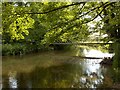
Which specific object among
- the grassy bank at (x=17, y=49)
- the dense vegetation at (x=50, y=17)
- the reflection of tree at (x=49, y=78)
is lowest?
the reflection of tree at (x=49, y=78)

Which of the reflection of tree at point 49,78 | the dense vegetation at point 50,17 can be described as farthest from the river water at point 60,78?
the dense vegetation at point 50,17

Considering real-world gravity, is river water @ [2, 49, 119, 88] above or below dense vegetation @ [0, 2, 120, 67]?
below

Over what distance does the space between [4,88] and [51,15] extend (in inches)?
208

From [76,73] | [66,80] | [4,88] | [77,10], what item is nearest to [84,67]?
[76,73]

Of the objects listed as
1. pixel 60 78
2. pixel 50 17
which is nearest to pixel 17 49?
pixel 60 78

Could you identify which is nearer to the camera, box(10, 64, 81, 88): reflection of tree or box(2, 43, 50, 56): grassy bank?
box(10, 64, 81, 88): reflection of tree

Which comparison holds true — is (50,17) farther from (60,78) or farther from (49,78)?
(49,78)

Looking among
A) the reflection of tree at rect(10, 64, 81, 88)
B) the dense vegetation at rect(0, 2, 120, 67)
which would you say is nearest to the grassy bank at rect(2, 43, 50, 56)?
the reflection of tree at rect(10, 64, 81, 88)

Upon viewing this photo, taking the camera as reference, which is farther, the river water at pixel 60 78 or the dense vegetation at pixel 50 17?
the river water at pixel 60 78

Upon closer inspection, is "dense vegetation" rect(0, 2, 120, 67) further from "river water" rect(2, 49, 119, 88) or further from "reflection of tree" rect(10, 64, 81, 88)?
"reflection of tree" rect(10, 64, 81, 88)

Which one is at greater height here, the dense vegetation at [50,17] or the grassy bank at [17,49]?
the dense vegetation at [50,17]

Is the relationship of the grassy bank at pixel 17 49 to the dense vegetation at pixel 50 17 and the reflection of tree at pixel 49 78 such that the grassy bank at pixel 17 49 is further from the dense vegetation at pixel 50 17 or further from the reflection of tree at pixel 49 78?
the dense vegetation at pixel 50 17

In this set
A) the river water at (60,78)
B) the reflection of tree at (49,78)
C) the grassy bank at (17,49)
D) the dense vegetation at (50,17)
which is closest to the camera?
the dense vegetation at (50,17)

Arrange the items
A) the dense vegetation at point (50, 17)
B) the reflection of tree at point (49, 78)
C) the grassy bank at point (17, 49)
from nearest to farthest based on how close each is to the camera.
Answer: the dense vegetation at point (50, 17) < the reflection of tree at point (49, 78) < the grassy bank at point (17, 49)
